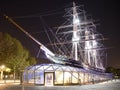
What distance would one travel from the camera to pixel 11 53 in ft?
286

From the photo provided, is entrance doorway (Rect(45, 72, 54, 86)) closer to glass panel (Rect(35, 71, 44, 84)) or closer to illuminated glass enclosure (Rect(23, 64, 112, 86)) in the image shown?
illuminated glass enclosure (Rect(23, 64, 112, 86))

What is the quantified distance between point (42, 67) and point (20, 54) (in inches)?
1417

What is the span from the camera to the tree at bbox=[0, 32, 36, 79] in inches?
3334

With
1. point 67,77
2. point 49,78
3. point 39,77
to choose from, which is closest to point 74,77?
point 67,77

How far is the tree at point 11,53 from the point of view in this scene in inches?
3334

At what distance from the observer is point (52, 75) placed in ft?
188

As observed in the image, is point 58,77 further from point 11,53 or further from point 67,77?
point 11,53

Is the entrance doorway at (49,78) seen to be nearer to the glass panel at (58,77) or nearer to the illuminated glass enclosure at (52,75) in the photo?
the illuminated glass enclosure at (52,75)

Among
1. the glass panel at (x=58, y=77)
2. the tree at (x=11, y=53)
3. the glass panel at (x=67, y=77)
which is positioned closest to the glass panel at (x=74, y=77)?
the glass panel at (x=67, y=77)

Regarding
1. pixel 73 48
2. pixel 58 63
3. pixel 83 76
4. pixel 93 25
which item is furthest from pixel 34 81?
pixel 93 25

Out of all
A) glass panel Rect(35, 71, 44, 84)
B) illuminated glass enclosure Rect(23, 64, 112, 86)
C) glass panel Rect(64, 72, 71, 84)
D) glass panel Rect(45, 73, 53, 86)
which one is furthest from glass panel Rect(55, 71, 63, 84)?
glass panel Rect(35, 71, 44, 84)

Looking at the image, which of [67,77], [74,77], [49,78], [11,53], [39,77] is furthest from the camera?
[11,53]

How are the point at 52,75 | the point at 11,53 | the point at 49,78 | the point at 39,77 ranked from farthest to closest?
the point at 11,53, the point at 39,77, the point at 49,78, the point at 52,75

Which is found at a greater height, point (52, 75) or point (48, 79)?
point (52, 75)
